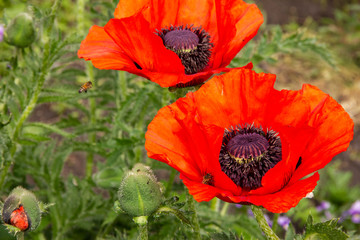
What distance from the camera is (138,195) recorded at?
1204 millimetres

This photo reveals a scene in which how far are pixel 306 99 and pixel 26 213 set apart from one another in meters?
0.71

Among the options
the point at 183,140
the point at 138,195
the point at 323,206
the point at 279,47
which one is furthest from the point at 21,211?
the point at 323,206

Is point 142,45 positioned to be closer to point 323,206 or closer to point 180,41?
point 180,41

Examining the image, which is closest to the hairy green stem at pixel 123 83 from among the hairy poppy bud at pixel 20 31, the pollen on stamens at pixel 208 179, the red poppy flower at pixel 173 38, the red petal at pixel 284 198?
the hairy poppy bud at pixel 20 31

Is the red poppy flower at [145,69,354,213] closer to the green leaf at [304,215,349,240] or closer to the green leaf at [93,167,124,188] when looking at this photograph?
the green leaf at [304,215,349,240]

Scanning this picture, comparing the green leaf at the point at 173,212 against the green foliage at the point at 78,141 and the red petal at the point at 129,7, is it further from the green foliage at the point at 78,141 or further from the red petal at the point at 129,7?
the red petal at the point at 129,7

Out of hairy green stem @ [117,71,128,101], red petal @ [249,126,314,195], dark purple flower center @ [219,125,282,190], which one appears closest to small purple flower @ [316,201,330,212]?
hairy green stem @ [117,71,128,101]

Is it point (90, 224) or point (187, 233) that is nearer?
point (187, 233)

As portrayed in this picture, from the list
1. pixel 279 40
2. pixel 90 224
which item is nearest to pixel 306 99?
pixel 279 40

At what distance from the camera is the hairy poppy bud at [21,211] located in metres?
1.26

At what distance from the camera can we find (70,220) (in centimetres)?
206

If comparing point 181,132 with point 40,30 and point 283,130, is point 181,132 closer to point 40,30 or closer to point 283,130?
point 283,130

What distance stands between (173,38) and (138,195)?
0.46 m

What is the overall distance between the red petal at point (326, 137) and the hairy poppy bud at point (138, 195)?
1.04 ft
